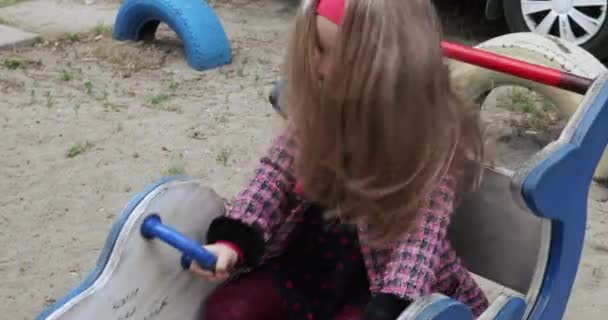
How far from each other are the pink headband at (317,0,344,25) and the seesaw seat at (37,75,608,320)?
30 centimetres

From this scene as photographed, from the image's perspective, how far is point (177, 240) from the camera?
1.15 meters

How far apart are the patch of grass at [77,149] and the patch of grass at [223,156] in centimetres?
35

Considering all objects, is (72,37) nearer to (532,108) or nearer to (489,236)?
(532,108)

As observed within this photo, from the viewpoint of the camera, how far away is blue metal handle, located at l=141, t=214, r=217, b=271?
45.0 inches

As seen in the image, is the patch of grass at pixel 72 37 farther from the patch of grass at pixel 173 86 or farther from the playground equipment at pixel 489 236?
the playground equipment at pixel 489 236

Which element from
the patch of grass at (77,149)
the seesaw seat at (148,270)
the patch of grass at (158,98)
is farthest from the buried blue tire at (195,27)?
the seesaw seat at (148,270)

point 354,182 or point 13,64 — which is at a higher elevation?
point 354,182

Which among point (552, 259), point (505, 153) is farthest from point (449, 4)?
point (552, 259)

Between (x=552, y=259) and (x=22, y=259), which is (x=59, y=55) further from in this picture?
(x=552, y=259)

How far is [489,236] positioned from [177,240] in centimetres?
44

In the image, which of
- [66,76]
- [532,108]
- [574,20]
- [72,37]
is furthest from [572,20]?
[72,37]

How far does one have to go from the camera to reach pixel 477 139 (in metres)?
1.14

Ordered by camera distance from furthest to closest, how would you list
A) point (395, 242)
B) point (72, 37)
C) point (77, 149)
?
1. point (72, 37)
2. point (77, 149)
3. point (395, 242)

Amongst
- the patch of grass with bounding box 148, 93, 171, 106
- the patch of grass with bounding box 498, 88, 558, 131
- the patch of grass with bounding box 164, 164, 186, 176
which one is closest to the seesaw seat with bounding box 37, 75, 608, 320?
the patch of grass with bounding box 164, 164, 186, 176
